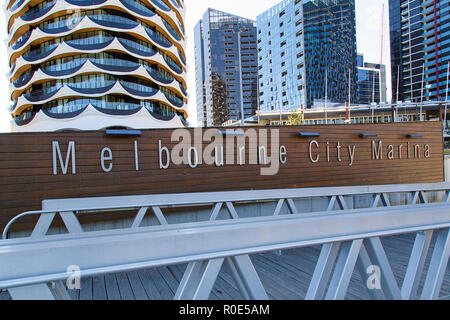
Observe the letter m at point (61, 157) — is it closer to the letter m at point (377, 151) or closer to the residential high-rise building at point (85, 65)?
the letter m at point (377, 151)

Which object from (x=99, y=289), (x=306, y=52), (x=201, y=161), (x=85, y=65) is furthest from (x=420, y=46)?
(x=99, y=289)

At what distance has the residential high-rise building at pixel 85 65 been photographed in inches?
1183

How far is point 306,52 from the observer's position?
251 ft

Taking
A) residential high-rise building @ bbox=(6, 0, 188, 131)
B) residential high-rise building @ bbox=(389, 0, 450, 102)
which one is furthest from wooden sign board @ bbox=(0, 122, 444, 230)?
residential high-rise building @ bbox=(389, 0, 450, 102)

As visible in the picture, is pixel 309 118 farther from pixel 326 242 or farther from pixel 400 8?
pixel 400 8

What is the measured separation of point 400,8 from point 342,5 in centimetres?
1988

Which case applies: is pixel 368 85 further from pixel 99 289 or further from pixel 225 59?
pixel 99 289

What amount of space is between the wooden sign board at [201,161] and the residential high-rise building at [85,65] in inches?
1023

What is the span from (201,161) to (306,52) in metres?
79.3

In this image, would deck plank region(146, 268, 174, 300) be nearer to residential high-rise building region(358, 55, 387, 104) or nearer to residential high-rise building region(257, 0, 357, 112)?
residential high-rise building region(257, 0, 357, 112)

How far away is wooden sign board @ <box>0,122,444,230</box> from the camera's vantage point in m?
5.48

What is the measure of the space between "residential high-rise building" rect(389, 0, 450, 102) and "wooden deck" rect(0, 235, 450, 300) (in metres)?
74.8

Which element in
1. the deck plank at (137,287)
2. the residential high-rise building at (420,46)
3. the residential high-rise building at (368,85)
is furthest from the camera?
the residential high-rise building at (368,85)

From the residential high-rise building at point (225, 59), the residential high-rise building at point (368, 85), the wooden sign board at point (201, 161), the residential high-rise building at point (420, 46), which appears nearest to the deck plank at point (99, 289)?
the wooden sign board at point (201, 161)
